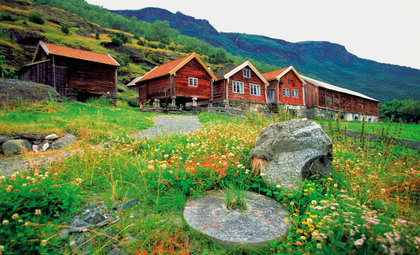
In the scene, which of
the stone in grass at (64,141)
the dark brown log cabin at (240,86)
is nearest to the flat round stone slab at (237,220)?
the stone in grass at (64,141)

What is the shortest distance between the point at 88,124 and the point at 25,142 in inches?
86.3

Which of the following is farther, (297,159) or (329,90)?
(329,90)

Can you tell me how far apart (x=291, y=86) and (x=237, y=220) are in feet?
101

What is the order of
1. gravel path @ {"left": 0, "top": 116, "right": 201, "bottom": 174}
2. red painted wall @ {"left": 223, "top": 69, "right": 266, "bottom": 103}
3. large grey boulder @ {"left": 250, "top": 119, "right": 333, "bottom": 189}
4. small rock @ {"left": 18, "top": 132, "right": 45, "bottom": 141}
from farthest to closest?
red painted wall @ {"left": 223, "top": 69, "right": 266, "bottom": 103} → small rock @ {"left": 18, "top": 132, "right": 45, "bottom": 141} → gravel path @ {"left": 0, "top": 116, "right": 201, "bottom": 174} → large grey boulder @ {"left": 250, "top": 119, "right": 333, "bottom": 189}

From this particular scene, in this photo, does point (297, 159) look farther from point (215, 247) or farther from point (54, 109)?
point (54, 109)

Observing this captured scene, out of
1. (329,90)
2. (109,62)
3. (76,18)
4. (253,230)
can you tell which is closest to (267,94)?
(329,90)

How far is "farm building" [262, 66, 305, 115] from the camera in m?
29.4

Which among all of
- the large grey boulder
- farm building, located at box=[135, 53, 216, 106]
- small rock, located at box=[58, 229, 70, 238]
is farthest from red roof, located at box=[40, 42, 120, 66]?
the large grey boulder

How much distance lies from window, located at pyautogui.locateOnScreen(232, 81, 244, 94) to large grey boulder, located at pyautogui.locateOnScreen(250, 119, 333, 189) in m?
22.2

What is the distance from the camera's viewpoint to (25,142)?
6781 millimetres

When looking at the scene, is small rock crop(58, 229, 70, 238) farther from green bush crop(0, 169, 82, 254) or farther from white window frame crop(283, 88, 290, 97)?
white window frame crop(283, 88, 290, 97)

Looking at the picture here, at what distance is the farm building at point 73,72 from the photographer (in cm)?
2050

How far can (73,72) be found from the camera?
21547 mm

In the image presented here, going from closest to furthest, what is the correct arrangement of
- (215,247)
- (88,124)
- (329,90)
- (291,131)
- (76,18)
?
1. (215,247)
2. (291,131)
3. (88,124)
4. (329,90)
5. (76,18)
